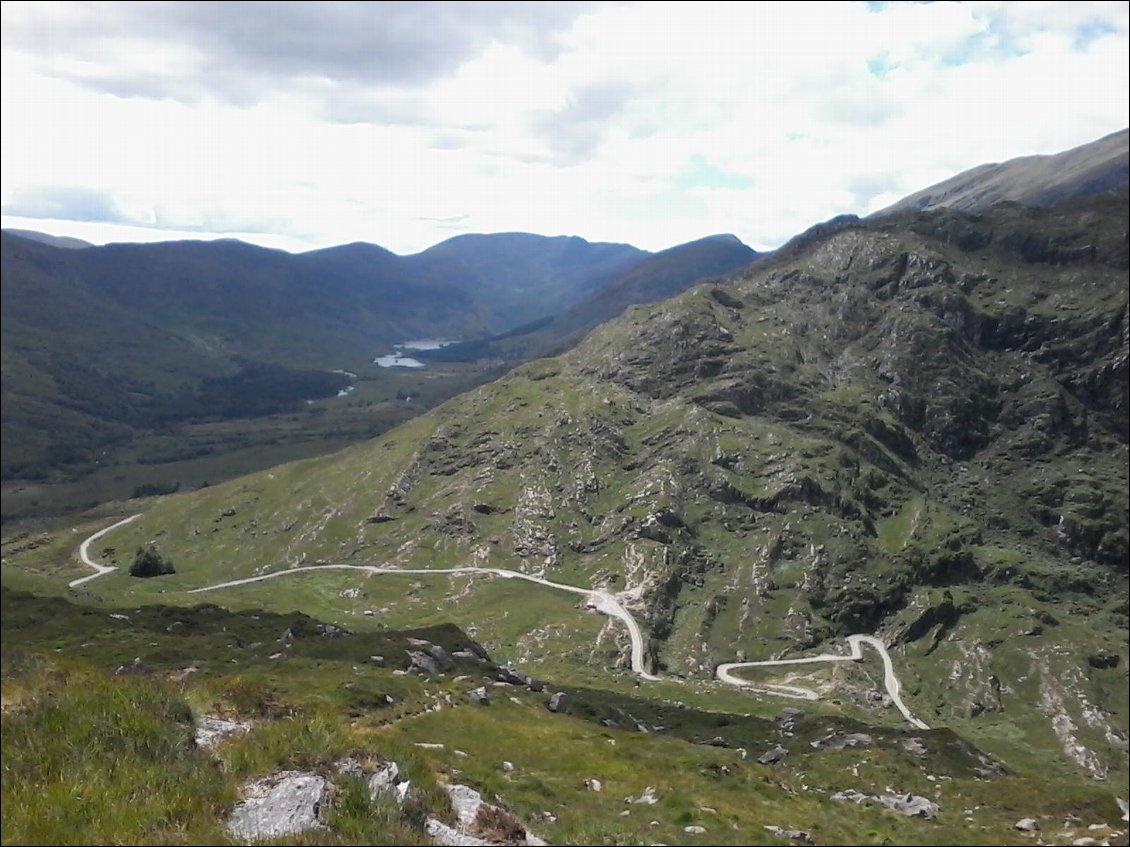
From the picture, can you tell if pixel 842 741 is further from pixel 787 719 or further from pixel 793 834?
pixel 793 834

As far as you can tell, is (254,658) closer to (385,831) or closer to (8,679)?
(8,679)

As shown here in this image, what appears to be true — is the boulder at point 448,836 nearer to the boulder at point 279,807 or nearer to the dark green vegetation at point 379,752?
the dark green vegetation at point 379,752

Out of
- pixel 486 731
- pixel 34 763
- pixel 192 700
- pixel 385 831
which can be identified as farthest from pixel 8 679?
pixel 486 731

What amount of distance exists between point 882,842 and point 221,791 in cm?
3965

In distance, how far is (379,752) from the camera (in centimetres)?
2008

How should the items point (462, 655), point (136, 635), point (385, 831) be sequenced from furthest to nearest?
1. point (462, 655)
2. point (136, 635)
3. point (385, 831)

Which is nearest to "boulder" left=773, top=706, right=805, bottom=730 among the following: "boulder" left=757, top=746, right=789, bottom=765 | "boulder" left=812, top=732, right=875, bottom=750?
"boulder" left=812, top=732, right=875, bottom=750

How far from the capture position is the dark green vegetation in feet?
52.2

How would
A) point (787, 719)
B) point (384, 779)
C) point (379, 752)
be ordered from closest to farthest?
point (384, 779) < point (379, 752) < point (787, 719)

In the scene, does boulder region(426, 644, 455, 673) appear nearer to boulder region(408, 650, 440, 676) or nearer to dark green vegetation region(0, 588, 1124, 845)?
boulder region(408, 650, 440, 676)

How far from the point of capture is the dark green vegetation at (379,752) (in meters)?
15.9

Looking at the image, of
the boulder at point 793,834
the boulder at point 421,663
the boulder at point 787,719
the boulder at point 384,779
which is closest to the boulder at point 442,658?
the boulder at point 421,663

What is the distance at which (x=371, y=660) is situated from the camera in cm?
9262

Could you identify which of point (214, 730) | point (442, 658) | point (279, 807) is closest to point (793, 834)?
point (214, 730)
